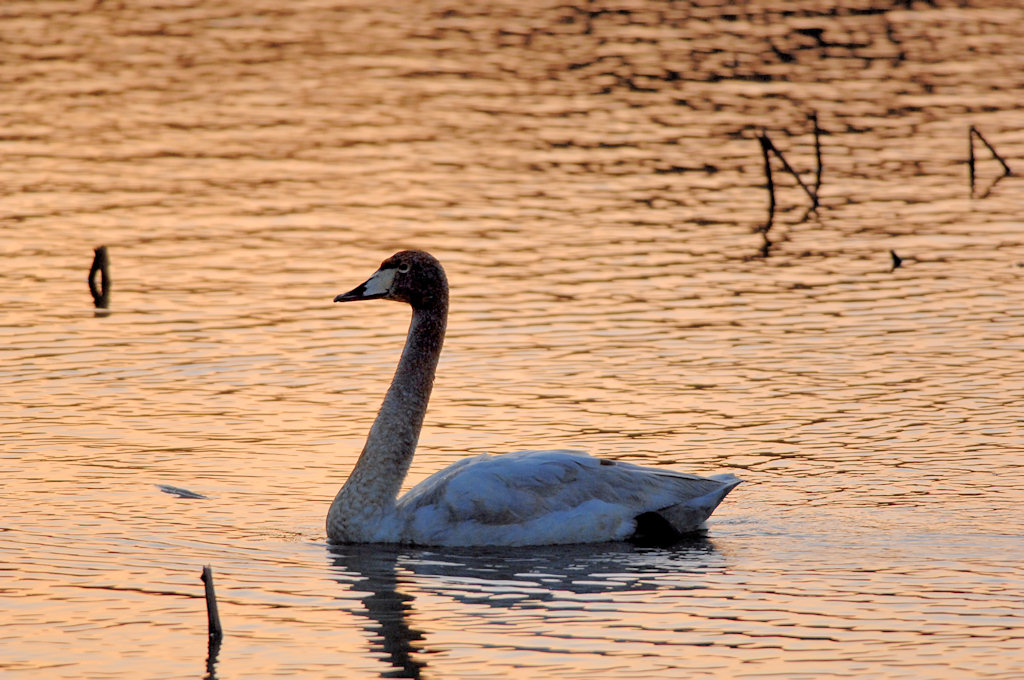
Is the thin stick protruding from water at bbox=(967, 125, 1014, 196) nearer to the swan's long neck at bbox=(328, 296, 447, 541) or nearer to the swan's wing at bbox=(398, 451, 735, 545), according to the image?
the swan's long neck at bbox=(328, 296, 447, 541)

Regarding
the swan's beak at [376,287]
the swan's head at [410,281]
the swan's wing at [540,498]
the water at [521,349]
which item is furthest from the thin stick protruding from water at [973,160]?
the swan's beak at [376,287]

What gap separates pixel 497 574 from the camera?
10484mm

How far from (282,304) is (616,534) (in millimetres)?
7365

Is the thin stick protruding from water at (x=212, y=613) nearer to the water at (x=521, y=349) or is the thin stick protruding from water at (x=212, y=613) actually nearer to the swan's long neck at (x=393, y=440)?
the water at (x=521, y=349)

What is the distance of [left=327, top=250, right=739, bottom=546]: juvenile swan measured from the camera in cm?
1106

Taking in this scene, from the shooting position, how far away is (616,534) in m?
11.3

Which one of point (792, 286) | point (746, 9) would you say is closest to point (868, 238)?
point (792, 286)

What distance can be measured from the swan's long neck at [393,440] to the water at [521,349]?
0.27m

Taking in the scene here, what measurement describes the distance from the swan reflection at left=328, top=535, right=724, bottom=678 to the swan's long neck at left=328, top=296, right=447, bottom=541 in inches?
8.1

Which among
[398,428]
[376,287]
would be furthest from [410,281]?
[398,428]

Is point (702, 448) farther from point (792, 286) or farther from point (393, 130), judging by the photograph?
point (393, 130)

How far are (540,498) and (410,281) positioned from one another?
170 cm

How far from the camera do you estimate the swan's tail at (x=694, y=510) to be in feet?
37.0

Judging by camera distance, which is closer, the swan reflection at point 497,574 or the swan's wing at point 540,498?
the swan reflection at point 497,574
